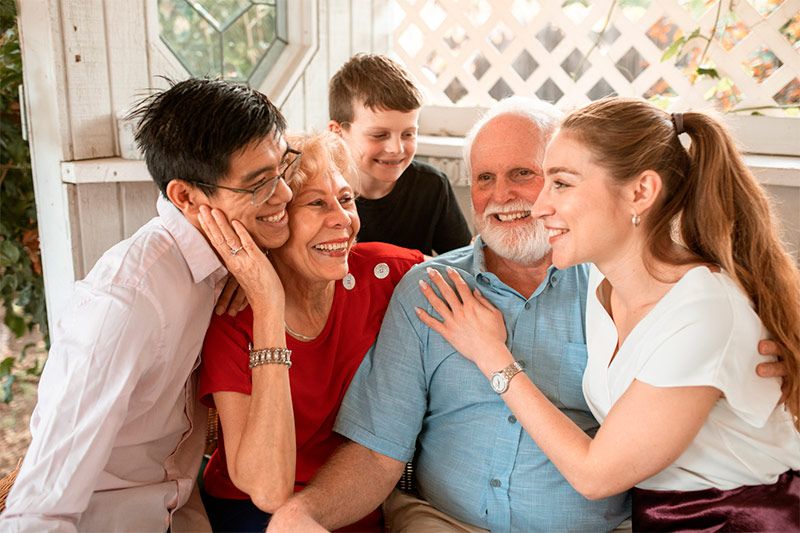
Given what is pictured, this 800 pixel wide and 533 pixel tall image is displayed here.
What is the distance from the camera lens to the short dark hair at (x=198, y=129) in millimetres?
1464

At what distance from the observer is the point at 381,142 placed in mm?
2461

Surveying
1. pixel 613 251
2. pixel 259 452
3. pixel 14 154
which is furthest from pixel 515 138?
pixel 14 154

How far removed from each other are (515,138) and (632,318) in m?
0.58

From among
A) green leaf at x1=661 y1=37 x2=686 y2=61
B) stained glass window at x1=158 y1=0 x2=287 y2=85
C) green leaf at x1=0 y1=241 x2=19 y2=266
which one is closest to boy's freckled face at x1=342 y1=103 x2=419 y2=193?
stained glass window at x1=158 y1=0 x2=287 y2=85

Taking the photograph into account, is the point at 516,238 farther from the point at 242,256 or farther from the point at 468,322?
the point at 242,256

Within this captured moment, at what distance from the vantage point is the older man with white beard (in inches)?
64.7

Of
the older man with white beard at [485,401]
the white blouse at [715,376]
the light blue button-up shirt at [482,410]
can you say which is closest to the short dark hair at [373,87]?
the older man with white beard at [485,401]

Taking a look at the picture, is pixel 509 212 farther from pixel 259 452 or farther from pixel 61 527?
pixel 61 527

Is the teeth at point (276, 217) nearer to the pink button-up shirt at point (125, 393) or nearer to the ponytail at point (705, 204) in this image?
the pink button-up shirt at point (125, 393)

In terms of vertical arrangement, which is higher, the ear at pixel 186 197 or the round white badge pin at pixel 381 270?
the ear at pixel 186 197

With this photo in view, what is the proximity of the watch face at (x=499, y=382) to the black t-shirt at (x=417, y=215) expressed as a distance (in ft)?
3.56

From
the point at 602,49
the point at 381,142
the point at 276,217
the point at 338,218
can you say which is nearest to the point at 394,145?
the point at 381,142

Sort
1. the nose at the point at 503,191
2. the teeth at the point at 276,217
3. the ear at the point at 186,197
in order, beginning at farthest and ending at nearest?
the nose at the point at 503,191
the teeth at the point at 276,217
the ear at the point at 186,197

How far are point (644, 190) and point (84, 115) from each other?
1573 mm
